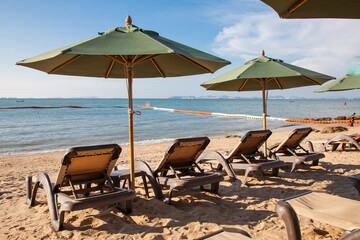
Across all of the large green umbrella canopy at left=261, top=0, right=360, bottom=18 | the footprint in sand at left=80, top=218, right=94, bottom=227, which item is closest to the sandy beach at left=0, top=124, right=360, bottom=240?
the footprint in sand at left=80, top=218, right=94, bottom=227

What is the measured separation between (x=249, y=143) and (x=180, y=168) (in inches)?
64.7

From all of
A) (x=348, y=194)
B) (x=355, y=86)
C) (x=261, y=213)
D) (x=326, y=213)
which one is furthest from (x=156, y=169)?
(x=355, y=86)

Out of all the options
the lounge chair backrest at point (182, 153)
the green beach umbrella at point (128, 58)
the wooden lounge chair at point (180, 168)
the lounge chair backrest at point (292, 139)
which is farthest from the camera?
the lounge chair backrest at point (292, 139)

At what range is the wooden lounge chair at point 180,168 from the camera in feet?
13.0

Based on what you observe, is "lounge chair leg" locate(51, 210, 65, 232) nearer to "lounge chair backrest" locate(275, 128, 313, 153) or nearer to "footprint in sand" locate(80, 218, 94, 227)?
"footprint in sand" locate(80, 218, 94, 227)

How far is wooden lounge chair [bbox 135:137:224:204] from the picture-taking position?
3.95 m

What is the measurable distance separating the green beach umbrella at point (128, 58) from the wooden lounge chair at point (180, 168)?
0.44 meters

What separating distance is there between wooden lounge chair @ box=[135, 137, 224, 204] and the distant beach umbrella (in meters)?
1.54

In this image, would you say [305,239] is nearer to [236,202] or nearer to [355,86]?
[236,202]

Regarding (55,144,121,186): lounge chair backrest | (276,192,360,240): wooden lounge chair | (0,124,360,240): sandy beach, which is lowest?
(0,124,360,240): sandy beach

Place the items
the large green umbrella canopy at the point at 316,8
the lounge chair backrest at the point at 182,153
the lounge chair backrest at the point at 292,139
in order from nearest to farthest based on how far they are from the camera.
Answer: the large green umbrella canopy at the point at 316,8 < the lounge chair backrest at the point at 182,153 < the lounge chair backrest at the point at 292,139

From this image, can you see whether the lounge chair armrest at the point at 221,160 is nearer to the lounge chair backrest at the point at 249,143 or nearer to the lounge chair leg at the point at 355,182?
the lounge chair backrest at the point at 249,143

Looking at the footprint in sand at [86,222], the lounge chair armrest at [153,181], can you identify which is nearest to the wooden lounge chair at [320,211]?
the lounge chair armrest at [153,181]

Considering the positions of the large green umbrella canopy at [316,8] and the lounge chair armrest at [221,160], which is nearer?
the large green umbrella canopy at [316,8]
